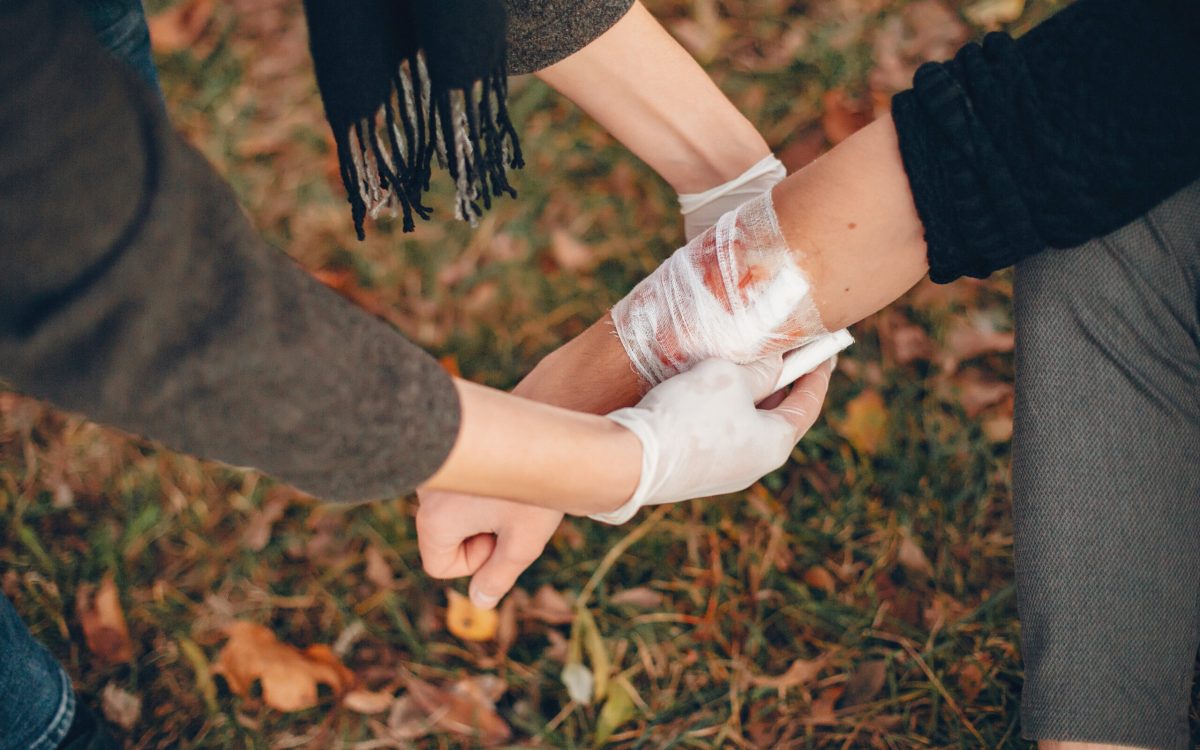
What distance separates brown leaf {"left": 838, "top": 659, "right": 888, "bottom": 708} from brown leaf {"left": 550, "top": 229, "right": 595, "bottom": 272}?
3.99 feet

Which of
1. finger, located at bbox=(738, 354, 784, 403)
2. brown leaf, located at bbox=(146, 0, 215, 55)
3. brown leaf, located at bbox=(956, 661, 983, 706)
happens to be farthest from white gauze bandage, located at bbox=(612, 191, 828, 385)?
brown leaf, located at bbox=(146, 0, 215, 55)

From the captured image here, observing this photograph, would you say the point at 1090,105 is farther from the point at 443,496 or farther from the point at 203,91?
the point at 203,91

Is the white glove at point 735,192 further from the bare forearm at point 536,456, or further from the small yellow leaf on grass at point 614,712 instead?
the small yellow leaf on grass at point 614,712

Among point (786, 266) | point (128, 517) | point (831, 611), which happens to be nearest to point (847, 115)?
point (786, 266)

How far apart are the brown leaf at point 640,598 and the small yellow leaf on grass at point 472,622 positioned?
28cm

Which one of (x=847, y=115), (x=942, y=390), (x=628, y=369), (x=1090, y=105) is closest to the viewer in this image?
(x=1090, y=105)

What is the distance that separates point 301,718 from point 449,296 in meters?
1.12

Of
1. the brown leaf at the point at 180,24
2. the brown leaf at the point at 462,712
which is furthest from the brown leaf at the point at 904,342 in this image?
the brown leaf at the point at 180,24

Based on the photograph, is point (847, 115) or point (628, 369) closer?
point (628, 369)

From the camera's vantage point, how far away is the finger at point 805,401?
4.63ft

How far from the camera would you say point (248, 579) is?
2.00m

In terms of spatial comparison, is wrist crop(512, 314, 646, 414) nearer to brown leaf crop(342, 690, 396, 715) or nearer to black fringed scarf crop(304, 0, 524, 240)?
black fringed scarf crop(304, 0, 524, 240)

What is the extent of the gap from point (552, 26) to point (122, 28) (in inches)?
26.6

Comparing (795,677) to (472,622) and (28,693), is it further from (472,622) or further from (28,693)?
(28,693)
